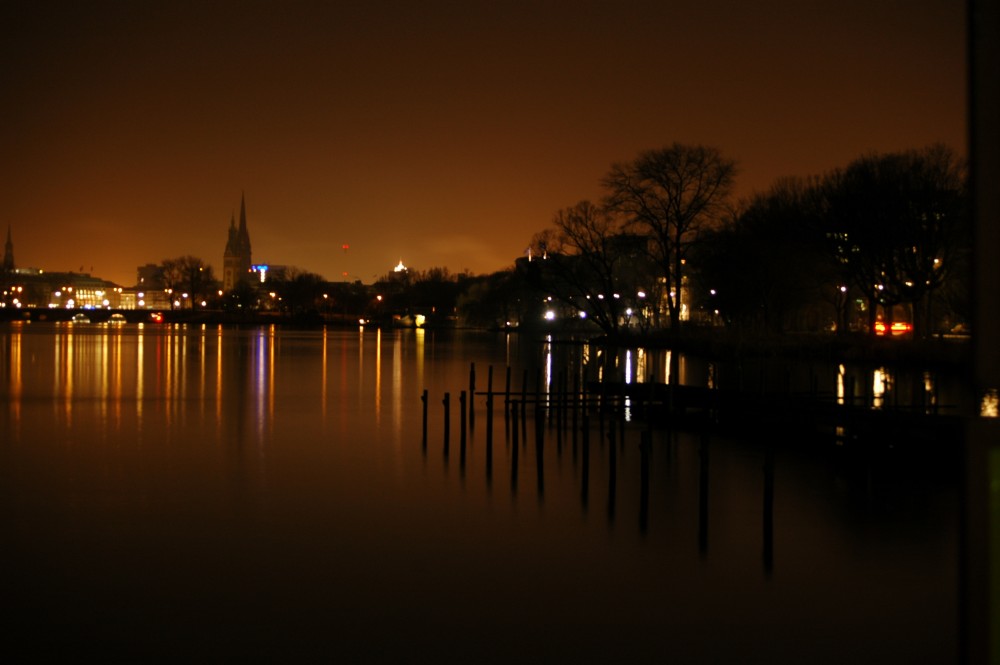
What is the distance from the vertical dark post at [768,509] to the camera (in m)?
18.5

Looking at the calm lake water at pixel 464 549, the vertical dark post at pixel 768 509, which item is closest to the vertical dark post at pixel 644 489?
the calm lake water at pixel 464 549

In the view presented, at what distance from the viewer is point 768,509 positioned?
1953cm

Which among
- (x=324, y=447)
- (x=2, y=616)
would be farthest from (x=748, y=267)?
(x=2, y=616)

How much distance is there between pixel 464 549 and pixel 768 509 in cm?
656

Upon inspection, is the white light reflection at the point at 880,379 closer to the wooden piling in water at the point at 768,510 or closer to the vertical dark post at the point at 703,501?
the vertical dark post at the point at 703,501

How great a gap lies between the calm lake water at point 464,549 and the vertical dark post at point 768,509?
65 mm

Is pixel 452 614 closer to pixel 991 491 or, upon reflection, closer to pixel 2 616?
pixel 2 616

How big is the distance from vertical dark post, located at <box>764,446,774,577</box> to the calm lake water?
65 mm

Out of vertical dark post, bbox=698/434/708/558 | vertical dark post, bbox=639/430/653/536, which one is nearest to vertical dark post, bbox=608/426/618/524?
vertical dark post, bbox=639/430/653/536

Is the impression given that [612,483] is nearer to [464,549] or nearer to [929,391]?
[464,549]

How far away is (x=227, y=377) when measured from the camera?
216ft

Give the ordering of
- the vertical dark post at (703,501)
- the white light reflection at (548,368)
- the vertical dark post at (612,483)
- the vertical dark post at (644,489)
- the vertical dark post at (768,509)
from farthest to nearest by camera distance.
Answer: the white light reflection at (548,368), the vertical dark post at (612,483), the vertical dark post at (644,489), the vertical dark post at (703,501), the vertical dark post at (768,509)

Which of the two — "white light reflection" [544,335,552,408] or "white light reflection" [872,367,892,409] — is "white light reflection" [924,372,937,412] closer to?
"white light reflection" [872,367,892,409]

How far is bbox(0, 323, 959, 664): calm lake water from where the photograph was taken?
15.5 meters
